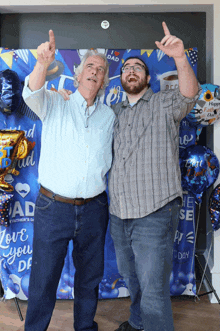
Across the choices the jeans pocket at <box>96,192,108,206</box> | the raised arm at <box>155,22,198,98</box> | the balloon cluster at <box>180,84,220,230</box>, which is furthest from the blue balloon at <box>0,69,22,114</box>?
the balloon cluster at <box>180,84,220,230</box>

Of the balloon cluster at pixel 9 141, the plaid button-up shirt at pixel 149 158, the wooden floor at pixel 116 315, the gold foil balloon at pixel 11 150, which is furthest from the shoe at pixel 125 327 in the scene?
the gold foil balloon at pixel 11 150

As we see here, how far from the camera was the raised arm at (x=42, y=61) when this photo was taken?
4.43 ft

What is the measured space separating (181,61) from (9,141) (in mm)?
1234

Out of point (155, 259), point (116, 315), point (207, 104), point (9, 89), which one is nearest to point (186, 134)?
point (207, 104)

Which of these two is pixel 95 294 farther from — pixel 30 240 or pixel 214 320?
pixel 214 320

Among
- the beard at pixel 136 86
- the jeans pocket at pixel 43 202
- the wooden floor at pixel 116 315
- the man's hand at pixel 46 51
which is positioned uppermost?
the man's hand at pixel 46 51

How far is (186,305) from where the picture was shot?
2.23 metres

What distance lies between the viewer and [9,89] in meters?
1.98

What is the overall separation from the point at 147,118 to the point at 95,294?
1.11m

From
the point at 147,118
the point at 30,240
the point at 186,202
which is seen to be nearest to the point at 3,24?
the point at 147,118

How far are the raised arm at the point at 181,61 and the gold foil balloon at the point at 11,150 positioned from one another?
45.4 inches

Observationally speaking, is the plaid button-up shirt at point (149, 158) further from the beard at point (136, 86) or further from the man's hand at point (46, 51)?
the man's hand at point (46, 51)

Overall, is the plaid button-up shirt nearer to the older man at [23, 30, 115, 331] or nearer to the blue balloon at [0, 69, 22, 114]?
the older man at [23, 30, 115, 331]

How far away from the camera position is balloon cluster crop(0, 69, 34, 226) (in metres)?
1.98
